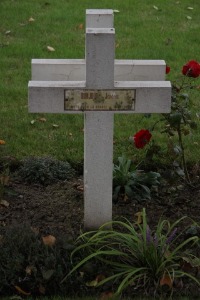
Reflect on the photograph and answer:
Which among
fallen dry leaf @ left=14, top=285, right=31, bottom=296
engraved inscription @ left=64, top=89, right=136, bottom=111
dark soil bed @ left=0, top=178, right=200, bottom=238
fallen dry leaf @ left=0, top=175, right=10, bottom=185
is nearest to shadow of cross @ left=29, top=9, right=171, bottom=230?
engraved inscription @ left=64, top=89, right=136, bottom=111

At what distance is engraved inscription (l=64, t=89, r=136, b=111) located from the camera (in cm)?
440

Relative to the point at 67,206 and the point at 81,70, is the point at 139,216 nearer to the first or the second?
the point at 67,206

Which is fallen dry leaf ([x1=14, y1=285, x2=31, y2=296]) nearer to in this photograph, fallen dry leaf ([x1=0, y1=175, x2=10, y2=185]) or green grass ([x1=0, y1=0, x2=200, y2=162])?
fallen dry leaf ([x1=0, y1=175, x2=10, y2=185])

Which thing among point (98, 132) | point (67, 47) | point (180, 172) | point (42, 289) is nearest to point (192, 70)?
point (180, 172)

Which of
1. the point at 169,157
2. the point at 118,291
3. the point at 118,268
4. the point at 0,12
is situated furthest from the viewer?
the point at 0,12

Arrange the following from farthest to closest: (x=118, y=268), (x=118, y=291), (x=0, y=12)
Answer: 1. (x=0, y=12)
2. (x=118, y=268)
3. (x=118, y=291)

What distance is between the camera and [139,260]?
4348 millimetres

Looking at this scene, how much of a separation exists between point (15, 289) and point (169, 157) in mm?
1598

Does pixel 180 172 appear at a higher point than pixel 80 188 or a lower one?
higher

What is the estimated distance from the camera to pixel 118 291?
404 cm

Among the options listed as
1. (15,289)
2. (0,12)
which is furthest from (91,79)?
(0,12)

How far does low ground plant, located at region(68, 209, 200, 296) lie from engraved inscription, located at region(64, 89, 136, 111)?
689mm

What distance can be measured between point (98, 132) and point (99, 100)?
0.20m

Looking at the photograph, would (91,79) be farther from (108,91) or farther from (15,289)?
(15,289)
